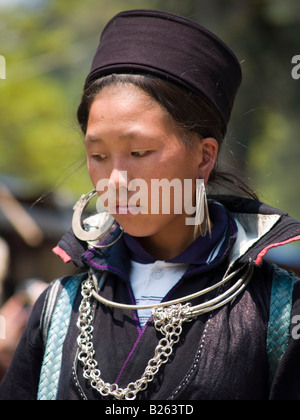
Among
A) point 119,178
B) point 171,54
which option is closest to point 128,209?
point 119,178

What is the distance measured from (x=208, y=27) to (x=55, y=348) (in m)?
8.68

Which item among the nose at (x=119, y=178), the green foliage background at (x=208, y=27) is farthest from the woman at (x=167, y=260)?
the green foliage background at (x=208, y=27)

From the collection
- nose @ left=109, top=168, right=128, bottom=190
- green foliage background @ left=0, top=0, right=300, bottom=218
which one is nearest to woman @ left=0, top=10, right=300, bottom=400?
nose @ left=109, top=168, right=128, bottom=190

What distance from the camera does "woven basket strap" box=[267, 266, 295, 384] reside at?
1783mm

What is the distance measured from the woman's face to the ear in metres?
0.06

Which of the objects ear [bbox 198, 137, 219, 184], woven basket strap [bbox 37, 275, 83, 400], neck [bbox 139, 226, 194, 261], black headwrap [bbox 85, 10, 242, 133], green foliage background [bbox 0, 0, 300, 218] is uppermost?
green foliage background [bbox 0, 0, 300, 218]

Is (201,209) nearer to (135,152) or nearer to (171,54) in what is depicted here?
(135,152)

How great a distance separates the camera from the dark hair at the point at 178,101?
184 cm

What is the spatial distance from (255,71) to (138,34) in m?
9.36

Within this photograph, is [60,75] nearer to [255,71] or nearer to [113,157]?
[255,71]

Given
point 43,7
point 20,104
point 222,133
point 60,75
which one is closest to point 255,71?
point 43,7

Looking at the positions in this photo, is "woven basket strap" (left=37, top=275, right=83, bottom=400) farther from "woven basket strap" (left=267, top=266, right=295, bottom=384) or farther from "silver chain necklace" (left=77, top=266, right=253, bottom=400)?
"woven basket strap" (left=267, top=266, right=295, bottom=384)
